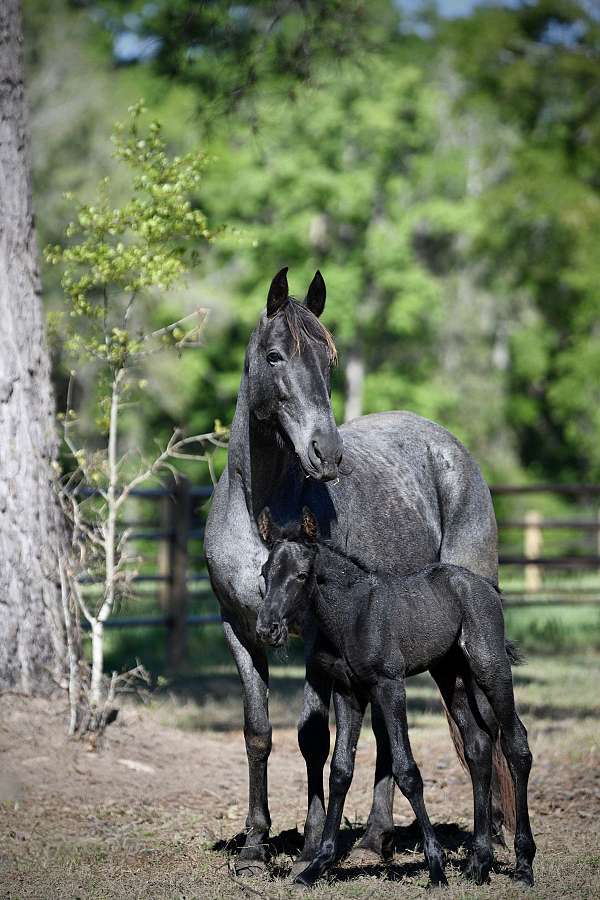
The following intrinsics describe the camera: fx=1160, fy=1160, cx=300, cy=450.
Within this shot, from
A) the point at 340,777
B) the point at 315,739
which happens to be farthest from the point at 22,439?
the point at 340,777

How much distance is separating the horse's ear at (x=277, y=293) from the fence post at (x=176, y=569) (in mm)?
7382

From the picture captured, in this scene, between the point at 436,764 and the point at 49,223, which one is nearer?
the point at 436,764

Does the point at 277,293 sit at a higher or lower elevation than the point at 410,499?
higher

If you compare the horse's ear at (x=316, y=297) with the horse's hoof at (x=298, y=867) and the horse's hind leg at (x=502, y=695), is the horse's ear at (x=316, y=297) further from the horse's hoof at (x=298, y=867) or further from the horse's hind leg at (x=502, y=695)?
the horse's hoof at (x=298, y=867)

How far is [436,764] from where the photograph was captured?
7.86 m

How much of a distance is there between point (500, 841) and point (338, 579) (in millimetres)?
1849

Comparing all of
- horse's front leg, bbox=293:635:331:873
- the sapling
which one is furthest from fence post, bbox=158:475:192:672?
horse's front leg, bbox=293:635:331:873

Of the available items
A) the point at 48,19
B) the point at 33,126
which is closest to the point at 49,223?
the point at 33,126

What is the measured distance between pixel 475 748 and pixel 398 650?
2.42 feet

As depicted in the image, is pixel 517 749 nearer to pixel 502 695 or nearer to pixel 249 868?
pixel 502 695

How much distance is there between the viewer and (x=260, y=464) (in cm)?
562

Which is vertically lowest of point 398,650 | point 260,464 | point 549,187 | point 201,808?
point 201,808

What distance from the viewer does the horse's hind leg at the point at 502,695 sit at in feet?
17.0

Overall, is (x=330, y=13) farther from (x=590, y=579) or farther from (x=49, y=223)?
(x=590, y=579)
